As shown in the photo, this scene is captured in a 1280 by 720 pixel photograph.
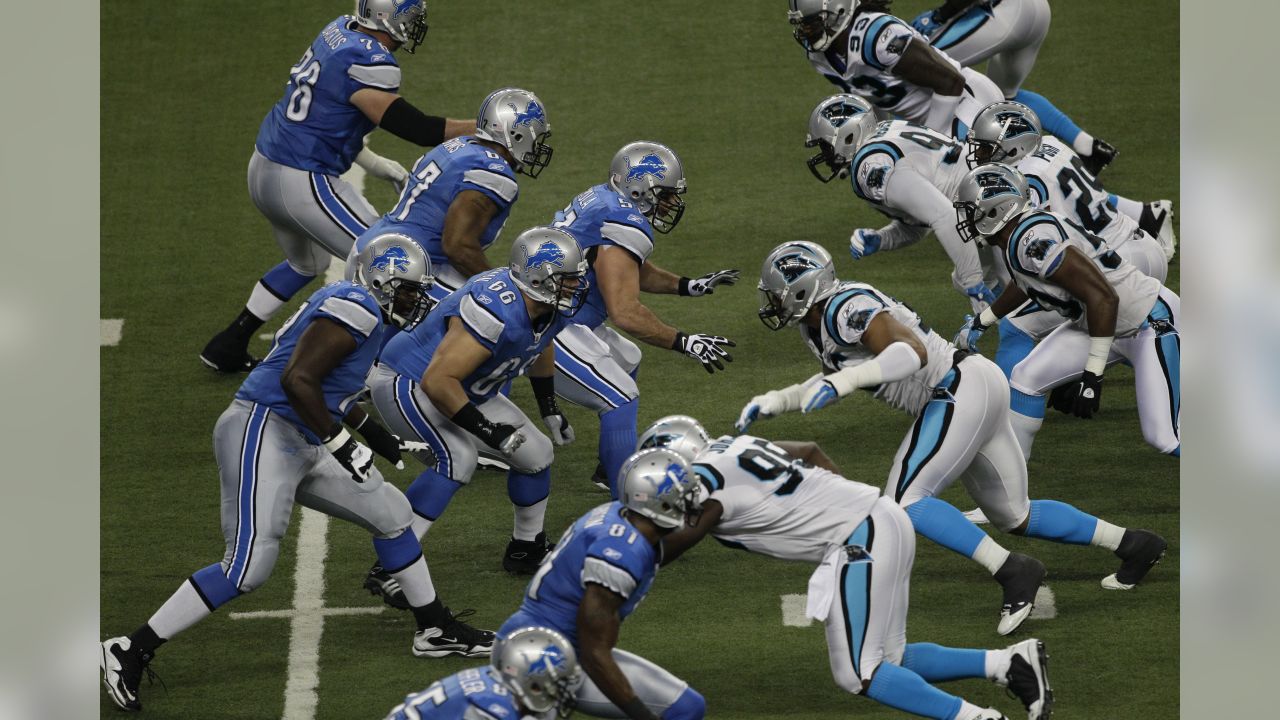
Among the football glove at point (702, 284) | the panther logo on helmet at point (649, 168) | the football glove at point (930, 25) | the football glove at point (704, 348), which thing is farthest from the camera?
the football glove at point (930, 25)

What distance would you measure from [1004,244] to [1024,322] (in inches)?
43.2

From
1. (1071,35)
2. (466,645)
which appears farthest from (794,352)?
(1071,35)

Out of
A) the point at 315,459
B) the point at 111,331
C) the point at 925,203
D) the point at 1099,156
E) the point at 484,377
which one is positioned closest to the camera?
the point at 315,459

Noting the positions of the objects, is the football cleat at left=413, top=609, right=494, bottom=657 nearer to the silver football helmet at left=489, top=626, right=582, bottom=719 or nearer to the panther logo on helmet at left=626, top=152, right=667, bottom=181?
the silver football helmet at left=489, top=626, right=582, bottom=719

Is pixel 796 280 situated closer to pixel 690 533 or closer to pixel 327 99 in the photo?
pixel 690 533

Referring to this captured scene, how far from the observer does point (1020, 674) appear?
5.06 metres

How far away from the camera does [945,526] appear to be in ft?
19.4

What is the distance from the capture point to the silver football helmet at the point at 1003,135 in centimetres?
773

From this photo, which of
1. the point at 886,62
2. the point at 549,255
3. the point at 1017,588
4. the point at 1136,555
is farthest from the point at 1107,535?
the point at 886,62

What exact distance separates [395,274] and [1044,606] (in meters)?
2.70

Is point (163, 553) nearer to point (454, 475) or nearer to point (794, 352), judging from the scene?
point (454, 475)

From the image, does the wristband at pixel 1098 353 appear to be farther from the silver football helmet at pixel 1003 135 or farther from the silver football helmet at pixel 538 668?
the silver football helmet at pixel 538 668

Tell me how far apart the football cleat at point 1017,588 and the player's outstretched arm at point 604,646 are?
5.79ft

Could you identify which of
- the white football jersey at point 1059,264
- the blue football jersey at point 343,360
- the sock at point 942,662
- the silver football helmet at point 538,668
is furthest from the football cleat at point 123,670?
the white football jersey at point 1059,264
